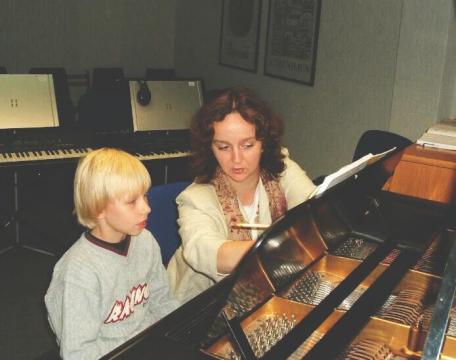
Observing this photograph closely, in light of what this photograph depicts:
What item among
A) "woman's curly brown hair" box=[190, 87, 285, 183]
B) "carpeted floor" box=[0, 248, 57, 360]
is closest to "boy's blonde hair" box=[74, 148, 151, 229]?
"woman's curly brown hair" box=[190, 87, 285, 183]

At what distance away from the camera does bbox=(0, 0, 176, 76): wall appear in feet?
18.4

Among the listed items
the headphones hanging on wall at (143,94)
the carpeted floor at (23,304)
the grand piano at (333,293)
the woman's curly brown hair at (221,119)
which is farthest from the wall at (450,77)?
the carpeted floor at (23,304)

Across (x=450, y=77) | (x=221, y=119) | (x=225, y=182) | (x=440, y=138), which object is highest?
(x=450, y=77)

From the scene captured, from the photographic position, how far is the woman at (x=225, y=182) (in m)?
1.83

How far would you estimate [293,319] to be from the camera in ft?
5.37

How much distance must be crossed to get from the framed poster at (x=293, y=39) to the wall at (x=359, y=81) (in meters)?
0.08

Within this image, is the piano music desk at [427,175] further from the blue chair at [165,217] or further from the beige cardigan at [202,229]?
the blue chair at [165,217]

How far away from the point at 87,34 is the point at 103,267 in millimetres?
4948

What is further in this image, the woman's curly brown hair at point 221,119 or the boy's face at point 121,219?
the woman's curly brown hair at point 221,119

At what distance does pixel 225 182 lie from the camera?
1992 millimetres

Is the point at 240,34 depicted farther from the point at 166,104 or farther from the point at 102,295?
the point at 102,295

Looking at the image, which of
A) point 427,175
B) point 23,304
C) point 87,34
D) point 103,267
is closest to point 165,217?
point 103,267

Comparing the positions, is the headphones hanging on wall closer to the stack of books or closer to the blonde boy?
the stack of books

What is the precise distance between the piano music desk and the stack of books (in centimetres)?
4
